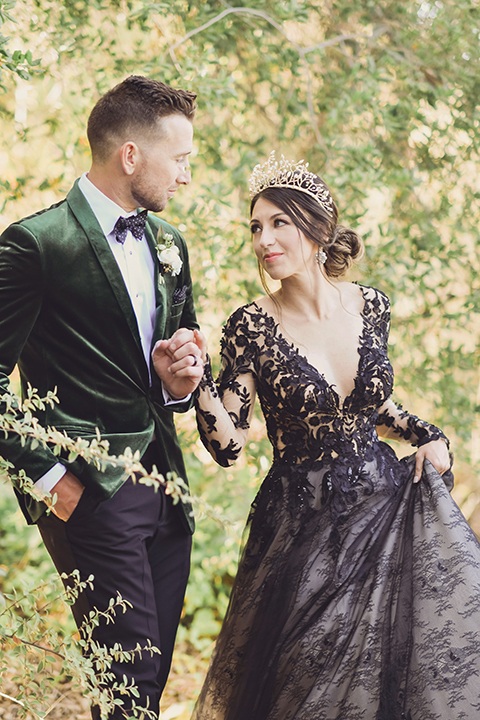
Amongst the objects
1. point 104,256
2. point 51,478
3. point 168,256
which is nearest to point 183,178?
point 168,256

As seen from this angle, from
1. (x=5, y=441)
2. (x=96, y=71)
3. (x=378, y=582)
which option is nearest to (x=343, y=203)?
(x=96, y=71)

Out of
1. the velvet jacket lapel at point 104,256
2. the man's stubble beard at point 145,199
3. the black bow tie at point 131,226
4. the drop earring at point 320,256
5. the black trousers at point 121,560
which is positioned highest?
the drop earring at point 320,256

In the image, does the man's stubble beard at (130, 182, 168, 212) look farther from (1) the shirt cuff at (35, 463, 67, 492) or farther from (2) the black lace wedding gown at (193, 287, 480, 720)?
(1) the shirt cuff at (35, 463, 67, 492)

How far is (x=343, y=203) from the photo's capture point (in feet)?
11.5

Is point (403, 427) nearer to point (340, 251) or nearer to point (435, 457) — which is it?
point (435, 457)

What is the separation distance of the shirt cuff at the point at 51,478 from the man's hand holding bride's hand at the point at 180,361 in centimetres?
39

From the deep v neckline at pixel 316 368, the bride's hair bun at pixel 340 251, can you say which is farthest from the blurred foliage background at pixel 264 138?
the deep v neckline at pixel 316 368

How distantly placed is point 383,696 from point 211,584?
7.72 ft

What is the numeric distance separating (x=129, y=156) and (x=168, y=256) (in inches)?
12.0

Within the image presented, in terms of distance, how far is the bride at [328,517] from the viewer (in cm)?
181

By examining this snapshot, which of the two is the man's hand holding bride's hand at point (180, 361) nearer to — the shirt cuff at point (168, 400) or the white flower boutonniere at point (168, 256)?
the shirt cuff at point (168, 400)

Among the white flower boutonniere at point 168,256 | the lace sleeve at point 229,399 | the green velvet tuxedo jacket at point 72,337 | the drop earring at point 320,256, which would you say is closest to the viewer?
the green velvet tuxedo jacket at point 72,337

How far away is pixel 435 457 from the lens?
2.26m

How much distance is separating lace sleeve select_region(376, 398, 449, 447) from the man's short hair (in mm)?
1369
